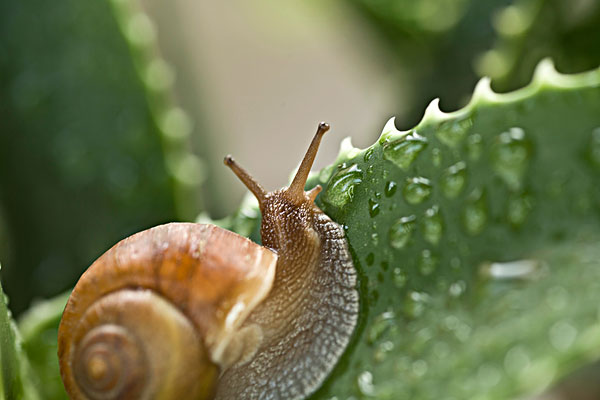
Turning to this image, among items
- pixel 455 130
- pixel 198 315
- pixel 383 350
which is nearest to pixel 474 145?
pixel 455 130

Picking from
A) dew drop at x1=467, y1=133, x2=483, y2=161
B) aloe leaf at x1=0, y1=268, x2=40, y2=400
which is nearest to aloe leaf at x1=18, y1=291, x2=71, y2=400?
aloe leaf at x1=0, y1=268, x2=40, y2=400

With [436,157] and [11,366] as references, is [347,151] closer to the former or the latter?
[436,157]

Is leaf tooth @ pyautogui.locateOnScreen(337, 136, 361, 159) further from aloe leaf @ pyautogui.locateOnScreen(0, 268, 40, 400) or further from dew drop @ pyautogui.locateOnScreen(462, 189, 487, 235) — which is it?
aloe leaf @ pyautogui.locateOnScreen(0, 268, 40, 400)

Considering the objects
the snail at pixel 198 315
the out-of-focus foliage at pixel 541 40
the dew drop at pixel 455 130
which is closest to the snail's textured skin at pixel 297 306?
the snail at pixel 198 315

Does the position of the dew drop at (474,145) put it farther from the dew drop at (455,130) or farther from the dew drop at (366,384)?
the dew drop at (366,384)

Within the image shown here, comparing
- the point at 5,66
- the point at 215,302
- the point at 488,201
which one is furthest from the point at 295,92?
the point at 488,201

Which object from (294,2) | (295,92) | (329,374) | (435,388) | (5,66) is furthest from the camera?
(295,92)

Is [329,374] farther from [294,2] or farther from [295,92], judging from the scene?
[295,92]
